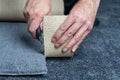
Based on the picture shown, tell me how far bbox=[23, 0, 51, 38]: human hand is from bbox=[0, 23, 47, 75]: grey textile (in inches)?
2.4

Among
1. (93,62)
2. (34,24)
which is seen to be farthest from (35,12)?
(93,62)

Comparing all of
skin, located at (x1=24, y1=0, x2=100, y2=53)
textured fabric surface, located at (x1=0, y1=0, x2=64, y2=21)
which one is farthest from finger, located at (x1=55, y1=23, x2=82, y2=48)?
textured fabric surface, located at (x1=0, y1=0, x2=64, y2=21)

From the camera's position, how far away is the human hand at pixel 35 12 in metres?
0.73

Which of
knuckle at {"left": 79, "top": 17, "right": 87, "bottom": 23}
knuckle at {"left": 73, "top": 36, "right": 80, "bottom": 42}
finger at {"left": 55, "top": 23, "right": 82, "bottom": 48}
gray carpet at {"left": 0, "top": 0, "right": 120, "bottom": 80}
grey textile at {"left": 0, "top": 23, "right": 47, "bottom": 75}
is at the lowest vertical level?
gray carpet at {"left": 0, "top": 0, "right": 120, "bottom": 80}

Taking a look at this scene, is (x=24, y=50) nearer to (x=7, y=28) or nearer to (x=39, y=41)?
(x=39, y=41)

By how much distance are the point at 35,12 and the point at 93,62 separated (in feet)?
0.72

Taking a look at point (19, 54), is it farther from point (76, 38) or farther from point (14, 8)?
point (14, 8)

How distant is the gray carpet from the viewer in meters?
0.71

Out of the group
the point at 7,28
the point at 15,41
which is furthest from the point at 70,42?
the point at 7,28

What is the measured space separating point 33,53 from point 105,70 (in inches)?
8.1

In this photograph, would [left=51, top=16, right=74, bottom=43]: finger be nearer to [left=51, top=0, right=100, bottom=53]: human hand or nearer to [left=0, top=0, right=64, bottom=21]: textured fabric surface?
[left=51, top=0, right=100, bottom=53]: human hand

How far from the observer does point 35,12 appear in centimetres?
74

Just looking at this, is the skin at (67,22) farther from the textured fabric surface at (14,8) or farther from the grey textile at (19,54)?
the textured fabric surface at (14,8)

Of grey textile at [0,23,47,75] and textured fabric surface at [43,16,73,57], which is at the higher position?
textured fabric surface at [43,16,73,57]
